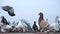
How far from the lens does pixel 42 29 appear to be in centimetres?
192

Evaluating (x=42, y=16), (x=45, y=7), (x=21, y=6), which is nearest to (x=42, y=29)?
(x=42, y=16)

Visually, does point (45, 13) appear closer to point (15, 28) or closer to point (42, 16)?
point (42, 16)

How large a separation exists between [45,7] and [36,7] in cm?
14

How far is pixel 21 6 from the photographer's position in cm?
197

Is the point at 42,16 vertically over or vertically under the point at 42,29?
over

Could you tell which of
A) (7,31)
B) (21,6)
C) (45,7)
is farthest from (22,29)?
(45,7)

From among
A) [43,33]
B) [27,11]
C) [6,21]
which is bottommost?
[43,33]

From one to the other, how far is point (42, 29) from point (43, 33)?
62 mm

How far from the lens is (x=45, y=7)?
1.95 m

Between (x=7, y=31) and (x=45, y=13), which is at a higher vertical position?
(x=45, y=13)

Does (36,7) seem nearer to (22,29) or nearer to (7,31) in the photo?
(22,29)

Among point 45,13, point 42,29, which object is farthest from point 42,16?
point 42,29

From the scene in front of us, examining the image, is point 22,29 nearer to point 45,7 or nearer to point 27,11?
point 27,11

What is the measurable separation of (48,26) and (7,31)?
2.03 ft
